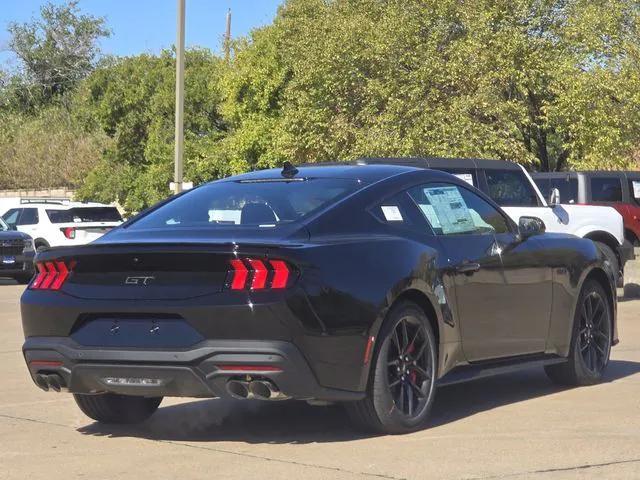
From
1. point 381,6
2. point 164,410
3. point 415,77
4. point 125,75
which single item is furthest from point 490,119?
point 164,410

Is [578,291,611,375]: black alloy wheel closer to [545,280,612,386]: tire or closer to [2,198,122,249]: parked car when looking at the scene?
[545,280,612,386]: tire

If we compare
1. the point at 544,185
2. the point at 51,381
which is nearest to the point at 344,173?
the point at 51,381

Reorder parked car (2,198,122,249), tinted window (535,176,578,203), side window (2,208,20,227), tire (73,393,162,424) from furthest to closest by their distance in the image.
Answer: side window (2,208,20,227) < parked car (2,198,122,249) < tinted window (535,176,578,203) < tire (73,393,162,424)

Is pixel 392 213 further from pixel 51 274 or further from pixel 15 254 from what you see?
pixel 15 254

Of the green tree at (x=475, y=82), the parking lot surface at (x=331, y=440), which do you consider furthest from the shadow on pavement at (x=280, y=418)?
the green tree at (x=475, y=82)

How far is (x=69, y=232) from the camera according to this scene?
88.1 ft

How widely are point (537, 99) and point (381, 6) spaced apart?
573 centimetres

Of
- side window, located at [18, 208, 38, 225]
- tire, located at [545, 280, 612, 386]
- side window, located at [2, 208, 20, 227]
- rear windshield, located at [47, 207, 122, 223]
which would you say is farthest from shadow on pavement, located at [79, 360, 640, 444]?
side window, located at [2, 208, 20, 227]

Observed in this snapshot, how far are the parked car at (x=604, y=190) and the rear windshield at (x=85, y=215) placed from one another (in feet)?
30.9

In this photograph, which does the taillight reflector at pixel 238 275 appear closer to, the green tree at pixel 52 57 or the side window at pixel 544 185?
the side window at pixel 544 185

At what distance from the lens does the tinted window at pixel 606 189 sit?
2366cm

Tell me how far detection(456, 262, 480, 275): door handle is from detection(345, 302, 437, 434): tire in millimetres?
506

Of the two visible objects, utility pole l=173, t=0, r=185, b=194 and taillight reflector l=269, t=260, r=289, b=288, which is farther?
utility pole l=173, t=0, r=185, b=194

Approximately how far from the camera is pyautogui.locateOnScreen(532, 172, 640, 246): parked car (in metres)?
22.4
